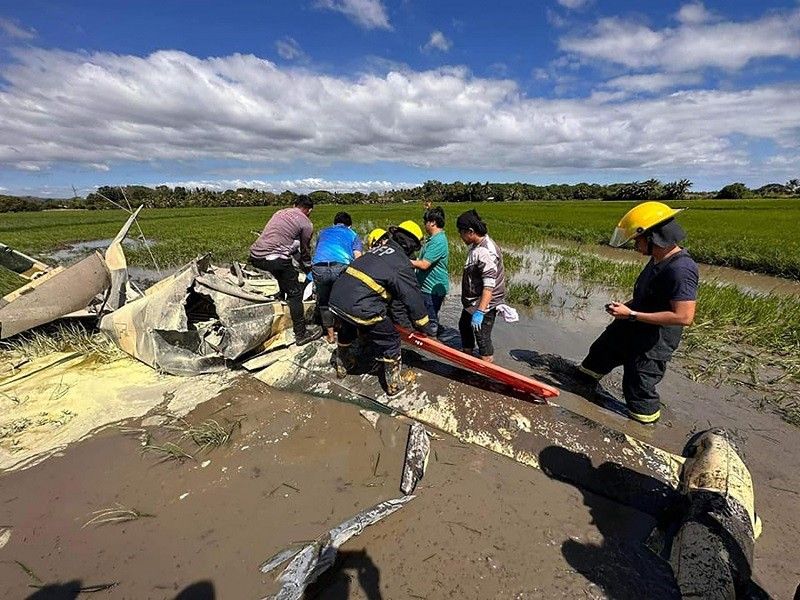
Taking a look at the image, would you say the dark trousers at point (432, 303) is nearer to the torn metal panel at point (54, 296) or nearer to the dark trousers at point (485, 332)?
the dark trousers at point (485, 332)

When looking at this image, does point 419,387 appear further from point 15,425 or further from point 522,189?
point 522,189

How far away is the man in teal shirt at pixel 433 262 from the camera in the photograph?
3911mm

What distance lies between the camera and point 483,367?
10.7ft

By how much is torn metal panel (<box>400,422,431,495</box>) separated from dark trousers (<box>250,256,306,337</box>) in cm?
209

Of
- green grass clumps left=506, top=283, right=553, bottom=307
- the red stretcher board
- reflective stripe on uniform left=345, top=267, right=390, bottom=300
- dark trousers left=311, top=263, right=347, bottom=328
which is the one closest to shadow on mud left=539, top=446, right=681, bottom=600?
the red stretcher board

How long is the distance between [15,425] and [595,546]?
14.7 feet

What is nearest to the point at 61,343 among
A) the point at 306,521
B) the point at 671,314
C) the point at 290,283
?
the point at 290,283

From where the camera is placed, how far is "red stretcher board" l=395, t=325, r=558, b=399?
9.83 feet

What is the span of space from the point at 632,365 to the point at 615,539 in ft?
4.51

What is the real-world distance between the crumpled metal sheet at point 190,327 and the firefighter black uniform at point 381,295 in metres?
1.28

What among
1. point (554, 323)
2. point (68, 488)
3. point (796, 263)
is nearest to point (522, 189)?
point (796, 263)

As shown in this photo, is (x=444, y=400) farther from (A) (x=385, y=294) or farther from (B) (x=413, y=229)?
(B) (x=413, y=229)

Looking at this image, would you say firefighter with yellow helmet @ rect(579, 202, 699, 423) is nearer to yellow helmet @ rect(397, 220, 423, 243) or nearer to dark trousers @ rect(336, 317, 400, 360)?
yellow helmet @ rect(397, 220, 423, 243)

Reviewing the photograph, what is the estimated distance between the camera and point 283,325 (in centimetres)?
433
